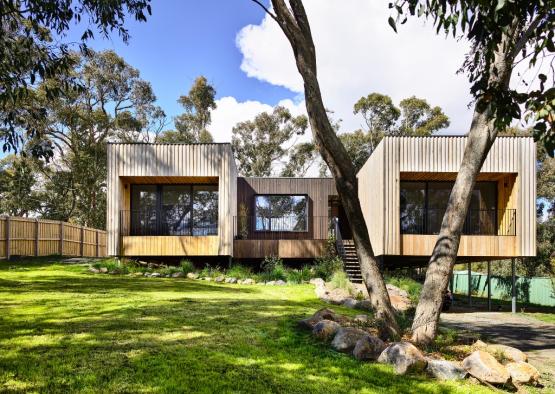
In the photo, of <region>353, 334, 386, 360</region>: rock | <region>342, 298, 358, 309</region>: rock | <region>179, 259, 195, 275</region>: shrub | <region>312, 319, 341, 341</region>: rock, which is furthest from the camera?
<region>179, 259, 195, 275</region>: shrub

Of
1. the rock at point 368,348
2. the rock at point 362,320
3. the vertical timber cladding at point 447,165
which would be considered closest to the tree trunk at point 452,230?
the rock at point 368,348

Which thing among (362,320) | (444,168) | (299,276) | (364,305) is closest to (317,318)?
(362,320)

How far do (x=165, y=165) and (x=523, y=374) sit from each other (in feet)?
40.7

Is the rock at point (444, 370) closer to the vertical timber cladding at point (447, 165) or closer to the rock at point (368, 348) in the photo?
the rock at point (368, 348)

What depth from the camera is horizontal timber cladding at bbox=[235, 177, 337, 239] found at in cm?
2005

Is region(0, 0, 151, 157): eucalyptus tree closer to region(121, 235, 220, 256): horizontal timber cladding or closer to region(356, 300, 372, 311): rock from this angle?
region(356, 300, 372, 311): rock

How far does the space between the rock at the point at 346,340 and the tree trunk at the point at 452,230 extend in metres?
0.87

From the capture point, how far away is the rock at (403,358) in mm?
4895

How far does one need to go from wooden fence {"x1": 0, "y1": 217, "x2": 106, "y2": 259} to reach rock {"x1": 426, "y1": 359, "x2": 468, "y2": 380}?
1580 cm

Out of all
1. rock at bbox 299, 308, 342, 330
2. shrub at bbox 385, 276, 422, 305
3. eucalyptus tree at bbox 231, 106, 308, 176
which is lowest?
shrub at bbox 385, 276, 422, 305

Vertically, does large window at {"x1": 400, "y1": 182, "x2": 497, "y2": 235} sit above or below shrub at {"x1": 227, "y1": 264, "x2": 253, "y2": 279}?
→ above

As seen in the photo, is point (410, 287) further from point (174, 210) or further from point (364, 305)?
point (174, 210)

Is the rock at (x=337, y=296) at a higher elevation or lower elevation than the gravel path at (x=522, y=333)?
higher

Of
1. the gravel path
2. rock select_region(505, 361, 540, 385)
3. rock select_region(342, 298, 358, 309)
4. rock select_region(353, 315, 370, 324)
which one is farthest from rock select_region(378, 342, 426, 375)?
rock select_region(342, 298, 358, 309)
